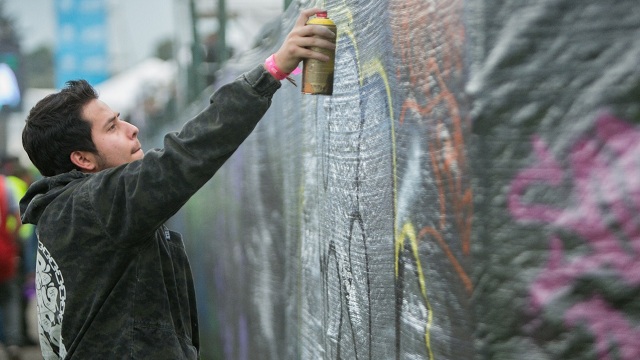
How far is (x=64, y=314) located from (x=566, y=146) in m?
1.85

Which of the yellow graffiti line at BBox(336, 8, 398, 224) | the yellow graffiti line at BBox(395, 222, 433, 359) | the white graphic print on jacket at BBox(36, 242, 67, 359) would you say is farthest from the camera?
the white graphic print on jacket at BBox(36, 242, 67, 359)

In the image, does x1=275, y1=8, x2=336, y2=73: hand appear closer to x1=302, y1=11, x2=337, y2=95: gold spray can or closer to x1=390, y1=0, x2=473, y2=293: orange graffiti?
x1=302, y1=11, x2=337, y2=95: gold spray can

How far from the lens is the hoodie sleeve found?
9.12 ft

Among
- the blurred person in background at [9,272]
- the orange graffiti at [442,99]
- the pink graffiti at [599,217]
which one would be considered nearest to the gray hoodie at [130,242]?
the orange graffiti at [442,99]

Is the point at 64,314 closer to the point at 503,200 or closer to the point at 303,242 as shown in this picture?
the point at 303,242

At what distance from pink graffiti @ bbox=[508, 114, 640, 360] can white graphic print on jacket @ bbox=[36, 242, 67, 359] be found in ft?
5.79

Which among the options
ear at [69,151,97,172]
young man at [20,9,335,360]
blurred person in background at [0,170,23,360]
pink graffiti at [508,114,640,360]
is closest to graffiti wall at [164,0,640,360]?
pink graffiti at [508,114,640,360]

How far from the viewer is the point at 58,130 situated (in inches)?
124

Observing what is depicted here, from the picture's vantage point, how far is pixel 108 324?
3031 millimetres

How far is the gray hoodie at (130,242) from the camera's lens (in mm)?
2793

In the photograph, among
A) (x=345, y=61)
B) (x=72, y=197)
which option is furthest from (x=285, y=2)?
(x=72, y=197)

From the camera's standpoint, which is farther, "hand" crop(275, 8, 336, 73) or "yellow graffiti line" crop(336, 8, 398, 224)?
"hand" crop(275, 8, 336, 73)

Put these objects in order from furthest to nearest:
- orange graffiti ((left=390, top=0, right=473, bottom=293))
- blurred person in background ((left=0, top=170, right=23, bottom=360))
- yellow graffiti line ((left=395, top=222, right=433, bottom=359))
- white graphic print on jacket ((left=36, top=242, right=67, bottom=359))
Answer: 1. blurred person in background ((left=0, top=170, right=23, bottom=360))
2. white graphic print on jacket ((left=36, top=242, right=67, bottom=359))
3. yellow graffiti line ((left=395, top=222, right=433, bottom=359))
4. orange graffiti ((left=390, top=0, right=473, bottom=293))

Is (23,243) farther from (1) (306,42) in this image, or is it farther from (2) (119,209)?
(1) (306,42)
